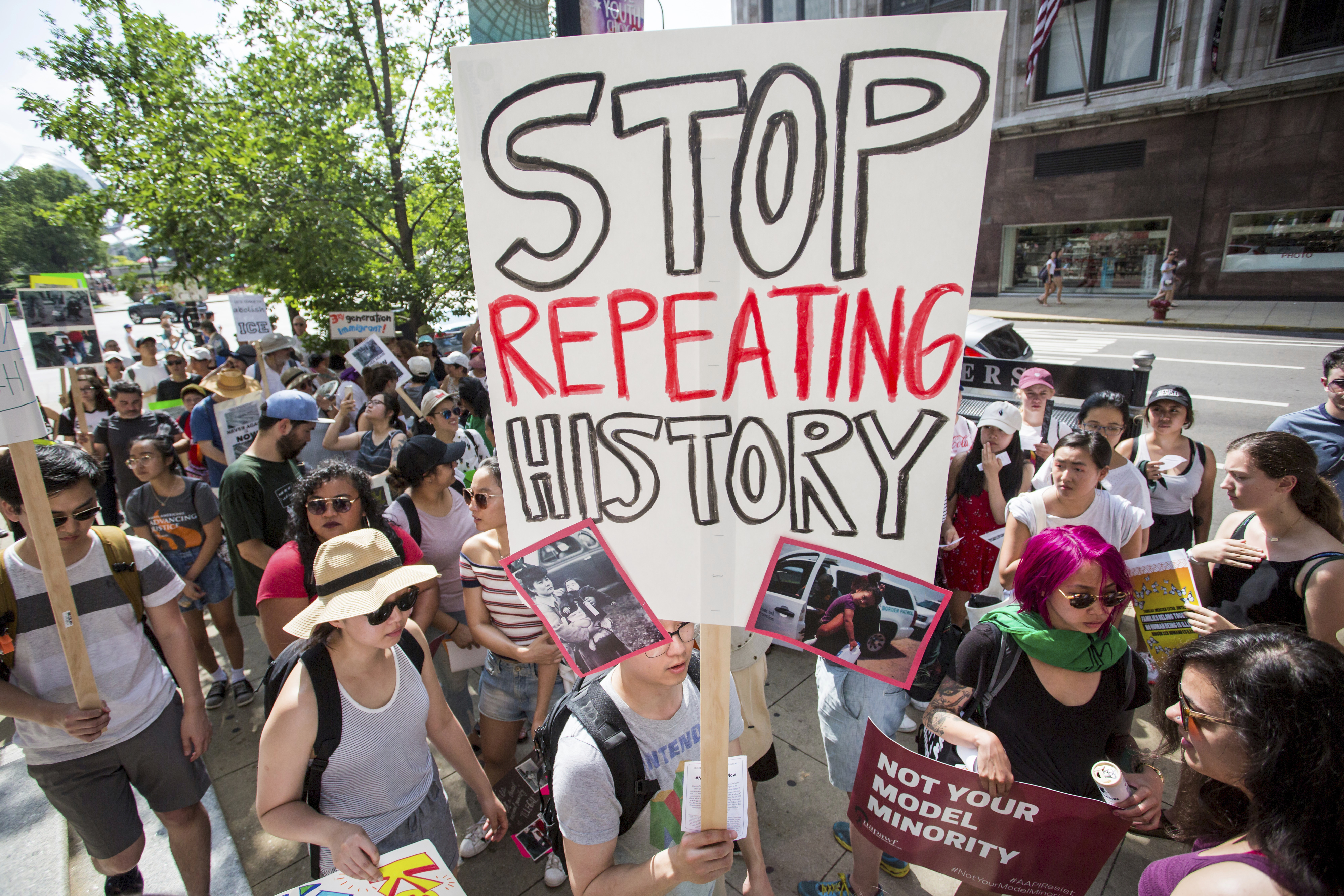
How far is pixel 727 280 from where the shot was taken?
1.18 meters

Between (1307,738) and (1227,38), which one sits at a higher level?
(1227,38)

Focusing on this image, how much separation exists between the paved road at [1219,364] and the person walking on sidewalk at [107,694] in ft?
24.2

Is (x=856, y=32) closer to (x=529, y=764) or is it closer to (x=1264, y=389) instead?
(x=529, y=764)

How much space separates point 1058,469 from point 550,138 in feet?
9.01

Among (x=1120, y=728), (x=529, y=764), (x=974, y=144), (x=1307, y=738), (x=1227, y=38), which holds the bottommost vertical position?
(x=529, y=764)

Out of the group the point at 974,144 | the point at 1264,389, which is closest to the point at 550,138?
the point at 974,144

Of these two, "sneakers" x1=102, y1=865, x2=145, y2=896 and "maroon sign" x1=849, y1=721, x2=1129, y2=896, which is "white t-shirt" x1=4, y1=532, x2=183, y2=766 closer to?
"sneakers" x1=102, y1=865, x2=145, y2=896

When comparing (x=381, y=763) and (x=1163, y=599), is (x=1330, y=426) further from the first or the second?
(x=381, y=763)

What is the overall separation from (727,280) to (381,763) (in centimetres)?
173

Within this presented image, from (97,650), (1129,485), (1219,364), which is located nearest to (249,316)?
(97,650)

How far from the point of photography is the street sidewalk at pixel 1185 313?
14.3 meters

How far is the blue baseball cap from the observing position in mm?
3514

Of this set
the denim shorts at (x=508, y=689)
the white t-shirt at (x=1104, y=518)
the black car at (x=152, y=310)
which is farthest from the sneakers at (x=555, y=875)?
the black car at (x=152, y=310)

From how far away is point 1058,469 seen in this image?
3.00 metres
